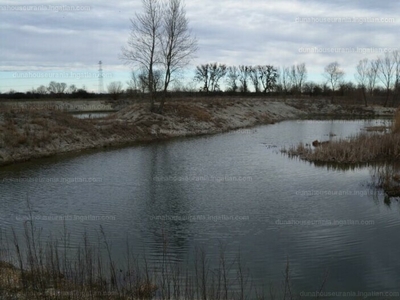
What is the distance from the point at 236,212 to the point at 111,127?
2189cm

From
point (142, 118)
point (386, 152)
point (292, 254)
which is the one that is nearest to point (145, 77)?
point (142, 118)

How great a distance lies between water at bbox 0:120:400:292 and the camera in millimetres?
8602

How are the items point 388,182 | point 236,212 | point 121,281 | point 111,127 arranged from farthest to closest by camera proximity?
point 111,127
point 388,182
point 236,212
point 121,281

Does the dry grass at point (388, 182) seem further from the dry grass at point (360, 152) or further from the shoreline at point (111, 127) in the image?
the shoreline at point (111, 127)

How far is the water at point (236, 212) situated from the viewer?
28.2 feet

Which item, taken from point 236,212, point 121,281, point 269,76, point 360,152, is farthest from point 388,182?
point 269,76

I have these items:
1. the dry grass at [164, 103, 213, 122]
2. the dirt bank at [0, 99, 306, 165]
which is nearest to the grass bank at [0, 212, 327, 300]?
the dirt bank at [0, 99, 306, 165]

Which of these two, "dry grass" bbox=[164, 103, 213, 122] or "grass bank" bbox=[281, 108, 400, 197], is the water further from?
"dry grass" bbox=[164, 103, 213, 122]

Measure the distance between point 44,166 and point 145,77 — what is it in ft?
75.4

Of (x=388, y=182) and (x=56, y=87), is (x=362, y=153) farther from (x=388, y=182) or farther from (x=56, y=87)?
(x=56, y=87)

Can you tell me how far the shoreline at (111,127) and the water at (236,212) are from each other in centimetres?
341

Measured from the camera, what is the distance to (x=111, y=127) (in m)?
32.0

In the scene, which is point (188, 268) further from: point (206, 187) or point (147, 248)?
point (206, 187)

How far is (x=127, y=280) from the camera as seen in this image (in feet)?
24.0
